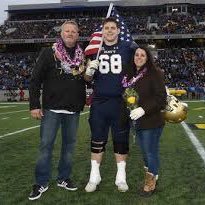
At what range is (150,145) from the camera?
5770mm

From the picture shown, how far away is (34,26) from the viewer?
5997cm

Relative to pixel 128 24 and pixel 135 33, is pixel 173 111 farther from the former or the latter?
pixel 128 24

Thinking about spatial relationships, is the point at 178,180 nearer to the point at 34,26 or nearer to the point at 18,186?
the point at 18,186

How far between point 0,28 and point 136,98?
189 feet

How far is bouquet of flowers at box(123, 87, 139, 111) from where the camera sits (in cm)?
563

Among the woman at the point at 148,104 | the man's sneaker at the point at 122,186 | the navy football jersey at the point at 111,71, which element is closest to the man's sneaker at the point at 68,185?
the man's sneaker at the point at 122,186

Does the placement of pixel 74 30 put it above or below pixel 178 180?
above

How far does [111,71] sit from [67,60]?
517mm

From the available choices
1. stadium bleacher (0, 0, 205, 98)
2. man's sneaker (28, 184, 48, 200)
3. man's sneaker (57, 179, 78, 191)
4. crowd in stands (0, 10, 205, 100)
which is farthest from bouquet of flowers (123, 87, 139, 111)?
stadium bleacher (0, 0, 205, 98)

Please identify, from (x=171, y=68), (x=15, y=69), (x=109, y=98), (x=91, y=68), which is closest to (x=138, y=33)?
(x=171, y=68)

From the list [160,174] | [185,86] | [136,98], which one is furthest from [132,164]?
[185,86]

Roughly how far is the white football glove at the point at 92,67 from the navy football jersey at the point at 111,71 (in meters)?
0.17

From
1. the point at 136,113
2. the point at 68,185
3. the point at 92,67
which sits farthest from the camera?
the point at 68,185

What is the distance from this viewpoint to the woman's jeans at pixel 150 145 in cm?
576
